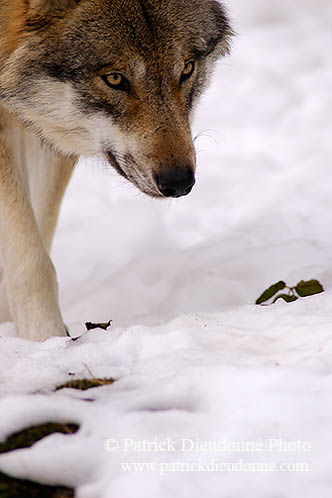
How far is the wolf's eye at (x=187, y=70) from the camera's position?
2.58m

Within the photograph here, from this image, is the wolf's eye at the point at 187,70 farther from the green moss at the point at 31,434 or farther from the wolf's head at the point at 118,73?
the green moss at the point at 31,434

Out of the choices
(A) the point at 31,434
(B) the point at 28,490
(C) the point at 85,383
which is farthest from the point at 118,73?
(B) the point at 28,490

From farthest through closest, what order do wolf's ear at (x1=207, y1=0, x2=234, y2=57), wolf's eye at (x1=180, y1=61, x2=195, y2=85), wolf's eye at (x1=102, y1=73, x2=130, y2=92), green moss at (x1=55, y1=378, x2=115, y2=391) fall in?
wolf's ear at (x1=207, y1=0, x2=234, y2=57), wolf's eye at (x1=180, y1=61, x2=195, y2=85), wolf's eye at (x1=102, y1=73, x2=130, y2=92), green moss at (x1=55, y1=378, x2=115, y2=391)

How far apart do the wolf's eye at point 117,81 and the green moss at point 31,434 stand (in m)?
1.37

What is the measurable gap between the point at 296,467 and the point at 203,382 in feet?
0.92

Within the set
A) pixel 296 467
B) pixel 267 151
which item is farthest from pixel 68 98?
pixel 267 151

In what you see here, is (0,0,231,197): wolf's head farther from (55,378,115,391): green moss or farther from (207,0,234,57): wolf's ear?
(55,378,115,391): green moss

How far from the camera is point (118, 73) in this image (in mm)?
2434

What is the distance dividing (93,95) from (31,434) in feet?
4.61

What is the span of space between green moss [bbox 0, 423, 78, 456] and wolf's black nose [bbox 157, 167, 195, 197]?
1091mm

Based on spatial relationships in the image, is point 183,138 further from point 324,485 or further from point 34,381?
point 324,485

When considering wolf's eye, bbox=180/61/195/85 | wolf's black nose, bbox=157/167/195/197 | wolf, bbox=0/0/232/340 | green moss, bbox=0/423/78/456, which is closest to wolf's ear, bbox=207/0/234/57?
wolf, bbox=0/0/232/340

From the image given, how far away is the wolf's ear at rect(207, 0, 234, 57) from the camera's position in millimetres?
2758

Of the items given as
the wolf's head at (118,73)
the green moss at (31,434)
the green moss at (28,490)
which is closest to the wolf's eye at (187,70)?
the wolf's head at (118,73)
